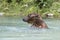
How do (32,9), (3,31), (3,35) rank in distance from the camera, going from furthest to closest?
1. (32,9)
2. (3,31)
3. (3,35)

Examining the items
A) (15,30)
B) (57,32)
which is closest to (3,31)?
(15,30)

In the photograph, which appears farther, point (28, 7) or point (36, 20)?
point (28, 7)

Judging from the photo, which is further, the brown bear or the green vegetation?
the green vegetation

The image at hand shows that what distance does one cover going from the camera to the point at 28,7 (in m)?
20.0

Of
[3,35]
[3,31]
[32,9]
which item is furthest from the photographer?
[32,9]

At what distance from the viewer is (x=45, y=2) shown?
19734 millimetres

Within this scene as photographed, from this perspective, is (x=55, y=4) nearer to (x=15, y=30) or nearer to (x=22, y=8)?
(x=22, y=8)

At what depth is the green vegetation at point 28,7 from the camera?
1931 cm

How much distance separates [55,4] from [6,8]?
12.1ft

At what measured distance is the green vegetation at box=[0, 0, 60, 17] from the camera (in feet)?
63.4

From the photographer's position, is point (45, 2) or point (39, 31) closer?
point (39, 31)

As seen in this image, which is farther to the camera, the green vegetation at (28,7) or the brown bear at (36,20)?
the green vegetation at (28,7)

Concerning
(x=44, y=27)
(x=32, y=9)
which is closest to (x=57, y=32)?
(x=44, y=27)

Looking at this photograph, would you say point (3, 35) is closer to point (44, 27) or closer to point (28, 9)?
point (44, 27)
